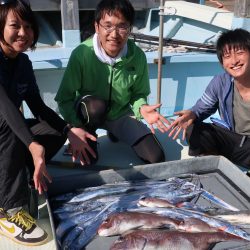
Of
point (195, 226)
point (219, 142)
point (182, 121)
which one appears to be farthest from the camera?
point (219, 142)

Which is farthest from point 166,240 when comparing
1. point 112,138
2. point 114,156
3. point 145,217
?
point 112,138

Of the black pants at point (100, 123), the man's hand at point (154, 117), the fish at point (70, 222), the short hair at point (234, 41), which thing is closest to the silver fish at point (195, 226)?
the fish at point (70, 222)

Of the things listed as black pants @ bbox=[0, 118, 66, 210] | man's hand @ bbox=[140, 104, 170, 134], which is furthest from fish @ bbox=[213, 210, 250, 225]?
black pants @ bbox=[0, 118, 66, 210]

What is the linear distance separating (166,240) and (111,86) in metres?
1.40

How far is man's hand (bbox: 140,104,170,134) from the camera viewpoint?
95.7 inches

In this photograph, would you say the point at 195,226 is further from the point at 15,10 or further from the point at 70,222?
A: the point at 15,10

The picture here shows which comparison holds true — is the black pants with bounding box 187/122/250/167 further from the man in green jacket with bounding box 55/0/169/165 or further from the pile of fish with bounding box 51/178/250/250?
the pile of fish with bounding box 51/178/250/250

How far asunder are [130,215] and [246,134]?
4.08 ft

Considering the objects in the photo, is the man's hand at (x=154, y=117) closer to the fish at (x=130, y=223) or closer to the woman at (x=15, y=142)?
the fish at (x=130, y=223)

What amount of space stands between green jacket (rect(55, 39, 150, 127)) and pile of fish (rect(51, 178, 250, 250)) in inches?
26.9

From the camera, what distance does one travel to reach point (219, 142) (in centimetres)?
275

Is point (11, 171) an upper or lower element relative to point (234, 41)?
lower

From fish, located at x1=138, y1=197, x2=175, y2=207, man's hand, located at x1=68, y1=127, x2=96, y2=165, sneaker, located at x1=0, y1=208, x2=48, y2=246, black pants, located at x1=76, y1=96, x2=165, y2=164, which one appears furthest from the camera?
black pants, located at x1=76, y1=96, x2=165, y2=164

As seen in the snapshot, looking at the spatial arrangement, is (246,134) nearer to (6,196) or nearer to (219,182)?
(219,182)
